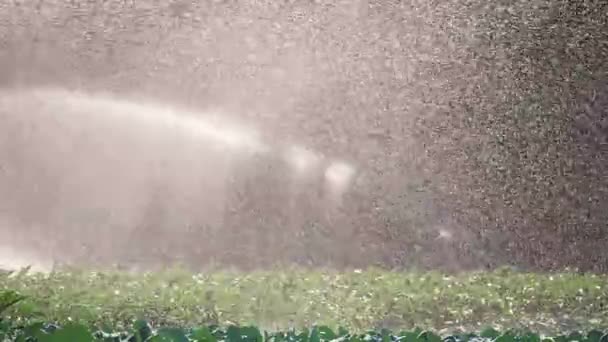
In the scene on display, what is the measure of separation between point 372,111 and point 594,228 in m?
0.83

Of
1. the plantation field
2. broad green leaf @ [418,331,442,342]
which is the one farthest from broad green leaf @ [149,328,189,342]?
the plantation field

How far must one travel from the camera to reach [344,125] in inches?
118

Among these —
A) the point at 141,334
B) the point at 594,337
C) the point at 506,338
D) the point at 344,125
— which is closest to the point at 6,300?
the point at 141,334

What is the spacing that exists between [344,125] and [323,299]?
26.8 inches

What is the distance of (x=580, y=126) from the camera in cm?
312

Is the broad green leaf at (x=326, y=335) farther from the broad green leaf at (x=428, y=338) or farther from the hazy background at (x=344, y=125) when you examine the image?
the hazy background at (x=344, y=125)

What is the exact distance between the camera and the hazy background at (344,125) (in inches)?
113

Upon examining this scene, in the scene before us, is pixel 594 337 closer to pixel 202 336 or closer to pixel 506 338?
pixel 506 338

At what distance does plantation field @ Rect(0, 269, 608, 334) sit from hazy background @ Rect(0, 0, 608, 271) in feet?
0.57

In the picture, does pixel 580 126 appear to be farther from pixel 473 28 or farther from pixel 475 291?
pixel 475 291

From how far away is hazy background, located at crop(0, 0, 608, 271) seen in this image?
2881mm

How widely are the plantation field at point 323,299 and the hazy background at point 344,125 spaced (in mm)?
174

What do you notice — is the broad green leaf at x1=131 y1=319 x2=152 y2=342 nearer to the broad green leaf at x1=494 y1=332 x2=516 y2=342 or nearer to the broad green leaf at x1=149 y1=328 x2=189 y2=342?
the broad green leaf at x1=149 y1=328 x2=189 y2=342

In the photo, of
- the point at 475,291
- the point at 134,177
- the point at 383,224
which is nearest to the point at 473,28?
the point at 383,224
